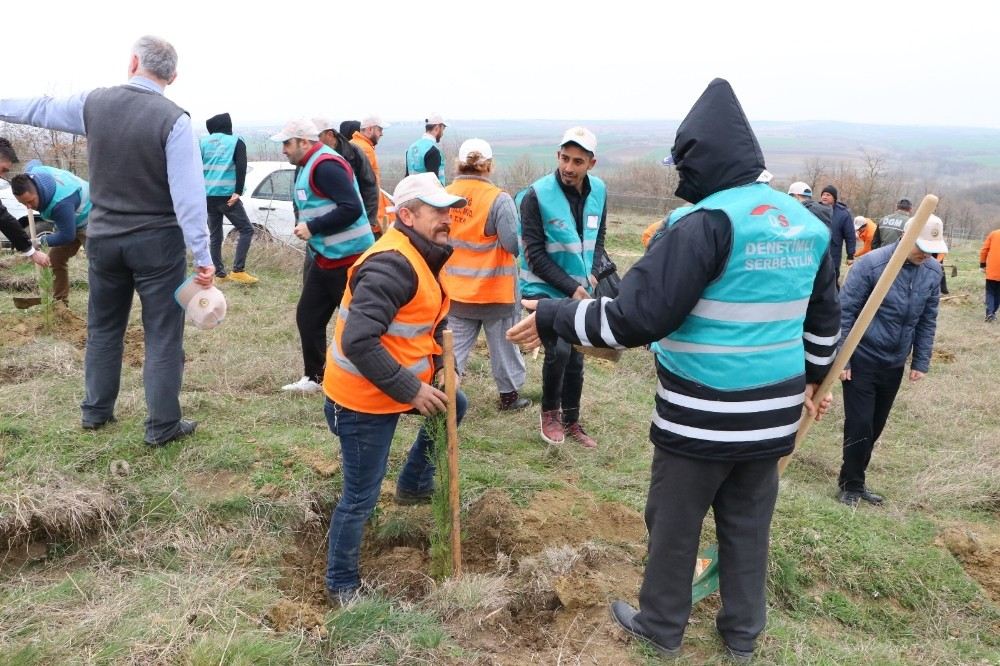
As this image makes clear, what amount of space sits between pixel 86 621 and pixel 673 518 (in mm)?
2039

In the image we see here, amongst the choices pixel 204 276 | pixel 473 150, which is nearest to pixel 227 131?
pixel 473 150

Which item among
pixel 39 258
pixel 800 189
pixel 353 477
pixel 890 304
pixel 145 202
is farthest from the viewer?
pixel 800 189

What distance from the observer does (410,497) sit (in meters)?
3.78

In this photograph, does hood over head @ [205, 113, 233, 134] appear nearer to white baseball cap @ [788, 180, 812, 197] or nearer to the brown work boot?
the brown work boot

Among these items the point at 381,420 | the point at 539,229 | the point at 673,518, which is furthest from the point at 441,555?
the point at 539,229

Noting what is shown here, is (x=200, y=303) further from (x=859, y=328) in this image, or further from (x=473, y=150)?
(x=859, y=328)

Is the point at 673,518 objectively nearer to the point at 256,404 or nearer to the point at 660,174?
the point at 256,404

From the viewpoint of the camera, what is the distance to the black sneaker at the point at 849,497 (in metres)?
4.94

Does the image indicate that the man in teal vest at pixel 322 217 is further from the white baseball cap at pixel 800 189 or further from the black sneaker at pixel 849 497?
the white baseball cap at pixel 800 189

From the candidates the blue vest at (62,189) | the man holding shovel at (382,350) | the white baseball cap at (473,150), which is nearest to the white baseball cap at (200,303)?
the man holding shovel at (382,350)

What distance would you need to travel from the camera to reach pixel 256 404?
502 centimetres

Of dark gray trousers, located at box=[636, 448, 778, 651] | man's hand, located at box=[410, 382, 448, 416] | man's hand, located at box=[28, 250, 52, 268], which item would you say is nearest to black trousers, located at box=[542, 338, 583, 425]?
man's hand, located at box=[410, 382, 448, 416]

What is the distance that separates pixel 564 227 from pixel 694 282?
2.19 meters

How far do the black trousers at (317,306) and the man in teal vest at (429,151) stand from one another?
3.37 meters
